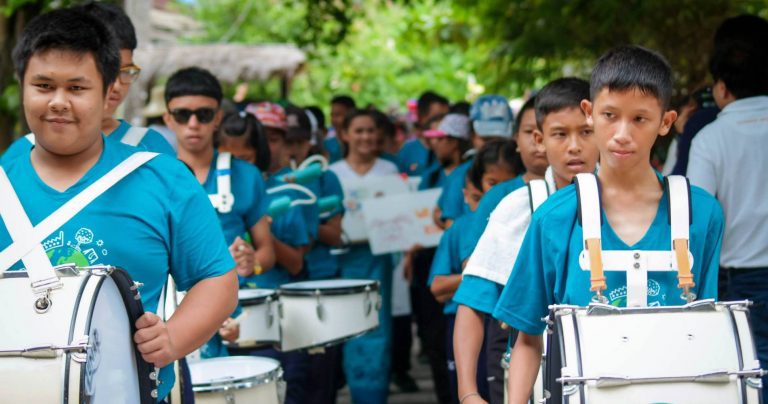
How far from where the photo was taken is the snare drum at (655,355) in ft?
9.62

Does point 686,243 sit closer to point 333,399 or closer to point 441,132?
point 333,399

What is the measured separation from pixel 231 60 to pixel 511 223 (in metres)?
17.6

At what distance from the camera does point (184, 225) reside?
3.52 meters

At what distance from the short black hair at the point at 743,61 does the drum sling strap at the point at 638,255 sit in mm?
2674

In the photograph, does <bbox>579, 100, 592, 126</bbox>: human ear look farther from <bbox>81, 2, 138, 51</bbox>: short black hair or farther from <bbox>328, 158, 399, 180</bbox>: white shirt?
<bbox>328, 158, 399, 180</bbox>: white shirt

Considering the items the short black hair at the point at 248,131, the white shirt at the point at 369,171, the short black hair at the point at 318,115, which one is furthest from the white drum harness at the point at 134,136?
the short black hair at the point at 318,115

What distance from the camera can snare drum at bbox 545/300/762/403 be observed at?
2.93 metres

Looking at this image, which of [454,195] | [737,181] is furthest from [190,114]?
[737,181]

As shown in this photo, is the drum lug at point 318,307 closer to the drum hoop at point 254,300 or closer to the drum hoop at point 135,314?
the drum hoop at point 254,300

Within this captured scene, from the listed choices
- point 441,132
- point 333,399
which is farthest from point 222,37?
point 333,399

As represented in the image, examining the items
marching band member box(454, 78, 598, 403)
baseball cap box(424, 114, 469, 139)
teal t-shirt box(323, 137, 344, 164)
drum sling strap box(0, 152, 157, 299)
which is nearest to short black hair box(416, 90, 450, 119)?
teal t-shirt box(323, 137, 344, 164)

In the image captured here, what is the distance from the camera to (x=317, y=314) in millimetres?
6988

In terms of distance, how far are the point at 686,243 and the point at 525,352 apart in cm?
63

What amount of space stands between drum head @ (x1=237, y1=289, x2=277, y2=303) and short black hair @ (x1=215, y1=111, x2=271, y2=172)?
112 cm
